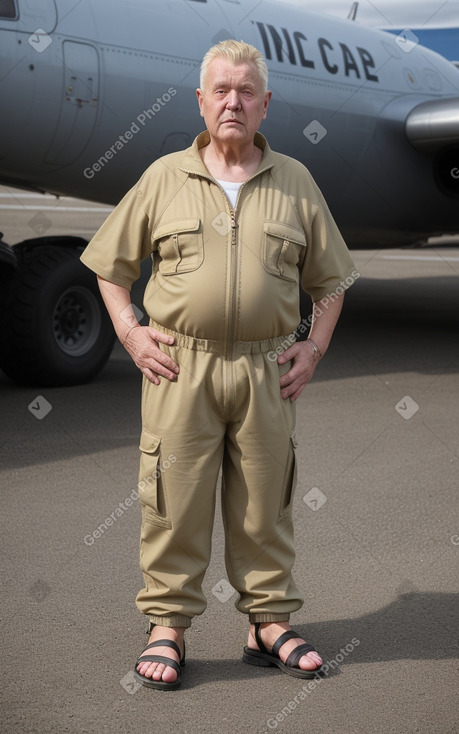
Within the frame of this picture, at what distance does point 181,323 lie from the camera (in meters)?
3.23

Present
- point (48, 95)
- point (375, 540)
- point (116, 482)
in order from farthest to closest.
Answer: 1. point (48, 95)
2. point (116, 482)
3. point (375, 540)

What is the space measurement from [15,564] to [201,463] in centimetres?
144

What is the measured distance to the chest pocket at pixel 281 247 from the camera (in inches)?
127

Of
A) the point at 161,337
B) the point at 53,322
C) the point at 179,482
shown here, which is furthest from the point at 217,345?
the point at 53,322

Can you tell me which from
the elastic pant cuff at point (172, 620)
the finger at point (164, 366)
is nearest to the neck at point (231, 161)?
the finger at point (164, 366)

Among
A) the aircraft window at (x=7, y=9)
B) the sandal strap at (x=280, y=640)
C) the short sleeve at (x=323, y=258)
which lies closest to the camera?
the short sleeve at (x=323, y=258)

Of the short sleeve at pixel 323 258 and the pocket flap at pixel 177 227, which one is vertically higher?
the short sleeve at pixel 323 258

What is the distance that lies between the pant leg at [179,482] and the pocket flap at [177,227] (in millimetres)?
367

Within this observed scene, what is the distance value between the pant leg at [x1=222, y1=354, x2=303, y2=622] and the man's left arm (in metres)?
0.03

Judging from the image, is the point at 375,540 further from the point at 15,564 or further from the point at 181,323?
the point at 181,323

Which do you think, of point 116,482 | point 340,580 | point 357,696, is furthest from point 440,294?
point 357,696

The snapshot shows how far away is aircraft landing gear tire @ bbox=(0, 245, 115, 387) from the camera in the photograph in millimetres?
7461

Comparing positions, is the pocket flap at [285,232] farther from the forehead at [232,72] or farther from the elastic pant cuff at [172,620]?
the elastic pant cuff at [172,620]

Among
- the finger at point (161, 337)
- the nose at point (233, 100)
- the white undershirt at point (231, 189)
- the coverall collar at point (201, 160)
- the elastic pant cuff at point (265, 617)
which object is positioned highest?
the nose at point (233, 100)
